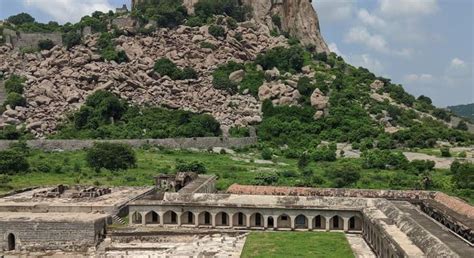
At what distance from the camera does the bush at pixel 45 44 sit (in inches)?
3479

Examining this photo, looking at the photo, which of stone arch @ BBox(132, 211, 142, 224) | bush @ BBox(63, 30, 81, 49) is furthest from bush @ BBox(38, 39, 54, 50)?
stone arch @ BBox(132, 211, 142, 224)

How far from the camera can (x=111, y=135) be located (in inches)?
2751

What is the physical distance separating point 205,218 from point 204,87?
45268 mm

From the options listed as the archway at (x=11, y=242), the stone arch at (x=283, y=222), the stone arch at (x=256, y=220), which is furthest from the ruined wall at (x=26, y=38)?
the stone arch at (x=283, y=222)

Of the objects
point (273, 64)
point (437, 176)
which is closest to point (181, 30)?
point (273, 64)

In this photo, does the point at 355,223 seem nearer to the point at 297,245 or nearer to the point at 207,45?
the point at 297,245

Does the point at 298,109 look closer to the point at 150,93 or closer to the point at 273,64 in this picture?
the point at 273,64

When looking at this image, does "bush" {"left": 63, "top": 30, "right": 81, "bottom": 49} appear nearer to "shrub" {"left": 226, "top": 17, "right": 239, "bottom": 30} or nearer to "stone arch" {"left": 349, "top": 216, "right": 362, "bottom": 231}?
"shrub" {"left": 226, "top": 17, "right": 239, "bottom": 30}

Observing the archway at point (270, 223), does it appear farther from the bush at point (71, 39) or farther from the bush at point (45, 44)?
the bush at point (45, 44)

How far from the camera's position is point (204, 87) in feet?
269

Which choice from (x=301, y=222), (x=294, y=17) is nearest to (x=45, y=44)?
(x=294, y=17)

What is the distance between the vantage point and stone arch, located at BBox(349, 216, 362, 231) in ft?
120

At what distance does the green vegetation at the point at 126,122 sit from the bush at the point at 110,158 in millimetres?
12589

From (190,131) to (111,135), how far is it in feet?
28.6
